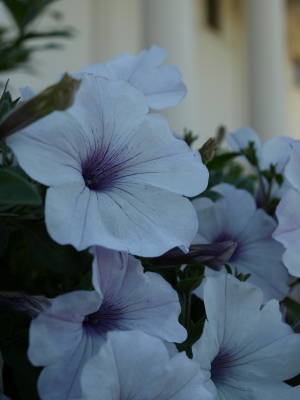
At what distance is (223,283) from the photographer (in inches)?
11.3

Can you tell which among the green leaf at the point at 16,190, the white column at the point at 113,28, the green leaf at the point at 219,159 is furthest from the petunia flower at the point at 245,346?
the white column at the point at 113,28

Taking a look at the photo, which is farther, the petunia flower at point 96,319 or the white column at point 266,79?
the white column at point 266,79

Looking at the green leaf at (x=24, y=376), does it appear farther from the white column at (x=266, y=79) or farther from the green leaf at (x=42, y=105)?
the white column at (x=266, y=79)

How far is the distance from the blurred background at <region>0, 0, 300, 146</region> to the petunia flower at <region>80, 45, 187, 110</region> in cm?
181

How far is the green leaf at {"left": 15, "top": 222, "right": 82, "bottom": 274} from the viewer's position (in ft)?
0.99

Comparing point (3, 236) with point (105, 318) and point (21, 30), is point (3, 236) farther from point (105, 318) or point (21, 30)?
point (21, 30)

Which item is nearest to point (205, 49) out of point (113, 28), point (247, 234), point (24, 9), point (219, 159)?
point (113, 28)

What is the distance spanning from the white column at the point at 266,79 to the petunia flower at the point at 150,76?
17.9 ft

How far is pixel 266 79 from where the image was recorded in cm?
577

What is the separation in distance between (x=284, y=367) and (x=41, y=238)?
171 millimetres

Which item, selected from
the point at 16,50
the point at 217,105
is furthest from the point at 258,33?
the point at 16,50

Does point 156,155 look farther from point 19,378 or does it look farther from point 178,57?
point 178,57

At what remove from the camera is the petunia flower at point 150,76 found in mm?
404

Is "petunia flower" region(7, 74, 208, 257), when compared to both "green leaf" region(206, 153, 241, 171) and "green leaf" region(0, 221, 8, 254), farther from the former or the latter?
"green leaf" region(206, 153, 241, 171)
